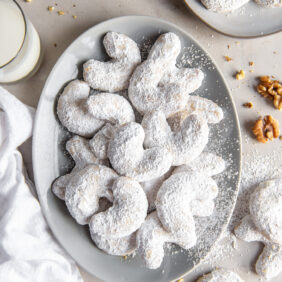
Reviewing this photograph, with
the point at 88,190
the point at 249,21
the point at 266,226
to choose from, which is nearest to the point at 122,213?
the point at 88,190

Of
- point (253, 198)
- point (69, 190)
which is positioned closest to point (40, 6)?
point (69, 190)

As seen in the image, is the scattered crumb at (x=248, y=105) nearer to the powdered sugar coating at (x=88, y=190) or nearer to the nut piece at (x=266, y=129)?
the nut piece at (x=266, y=129)

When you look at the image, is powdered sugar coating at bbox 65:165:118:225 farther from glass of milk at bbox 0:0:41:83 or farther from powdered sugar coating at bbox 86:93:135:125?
glass of milk at bbox 0:0:41:83

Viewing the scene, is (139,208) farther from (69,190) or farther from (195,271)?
(195,271)

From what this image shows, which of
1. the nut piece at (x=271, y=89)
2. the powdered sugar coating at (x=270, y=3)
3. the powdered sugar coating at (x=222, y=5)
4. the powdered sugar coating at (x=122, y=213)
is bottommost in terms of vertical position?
the powdered sugar coating at (x=122, y=213)

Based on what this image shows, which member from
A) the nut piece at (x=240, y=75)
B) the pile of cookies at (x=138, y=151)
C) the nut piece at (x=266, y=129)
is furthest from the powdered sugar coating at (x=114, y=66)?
the nut piece at (x=266, y=129)
